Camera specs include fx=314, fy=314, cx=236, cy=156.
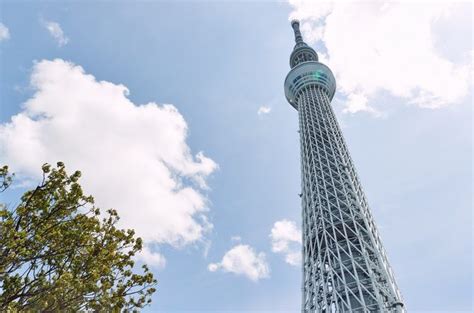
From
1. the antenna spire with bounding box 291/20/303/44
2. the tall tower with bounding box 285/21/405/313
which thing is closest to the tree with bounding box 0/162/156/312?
the tall tower with bounding box 285/21/405/313

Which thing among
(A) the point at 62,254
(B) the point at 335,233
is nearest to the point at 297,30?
(B) the point at 335,233

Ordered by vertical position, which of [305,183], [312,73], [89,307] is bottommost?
[89,307]

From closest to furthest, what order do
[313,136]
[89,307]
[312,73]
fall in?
[89,307] < [313,136] < [312,73]

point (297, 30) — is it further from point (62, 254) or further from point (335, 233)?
point (62, 254)

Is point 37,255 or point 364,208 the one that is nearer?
point 37,255

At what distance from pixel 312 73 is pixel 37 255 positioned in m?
64.6

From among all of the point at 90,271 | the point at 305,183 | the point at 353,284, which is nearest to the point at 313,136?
the point at 305,183

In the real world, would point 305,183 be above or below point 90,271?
above

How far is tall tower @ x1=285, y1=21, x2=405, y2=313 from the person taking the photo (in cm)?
3128

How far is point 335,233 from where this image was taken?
126ft

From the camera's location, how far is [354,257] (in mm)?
35188

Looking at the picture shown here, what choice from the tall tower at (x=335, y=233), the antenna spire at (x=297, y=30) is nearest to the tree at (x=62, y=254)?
the tall tower at (x=335, y=233)

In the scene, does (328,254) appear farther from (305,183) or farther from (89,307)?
(89,307)

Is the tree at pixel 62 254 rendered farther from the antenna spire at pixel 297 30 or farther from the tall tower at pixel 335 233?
the antenna spire at pixel 297 30
